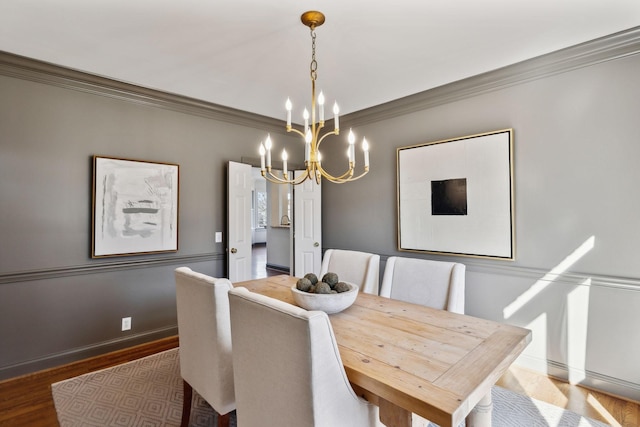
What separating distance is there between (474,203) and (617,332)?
4.44 feet

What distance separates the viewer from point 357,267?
2582mm

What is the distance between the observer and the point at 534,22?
2.08m

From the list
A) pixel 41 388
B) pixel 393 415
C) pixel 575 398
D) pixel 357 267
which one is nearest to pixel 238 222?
pixel 357 267

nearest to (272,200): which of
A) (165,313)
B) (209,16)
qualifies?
(165,313)

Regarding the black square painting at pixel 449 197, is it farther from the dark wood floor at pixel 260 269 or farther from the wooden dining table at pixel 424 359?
the dark wood floor at pixel 260 269

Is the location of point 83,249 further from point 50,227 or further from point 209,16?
point 209,16

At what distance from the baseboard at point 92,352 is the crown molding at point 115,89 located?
2.30 metres

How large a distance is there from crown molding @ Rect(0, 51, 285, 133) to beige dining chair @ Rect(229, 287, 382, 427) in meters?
2.71

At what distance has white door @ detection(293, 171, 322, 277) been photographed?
4266 millimetres

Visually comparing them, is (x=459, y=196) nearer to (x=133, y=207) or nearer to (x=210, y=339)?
(x=210, y=339)

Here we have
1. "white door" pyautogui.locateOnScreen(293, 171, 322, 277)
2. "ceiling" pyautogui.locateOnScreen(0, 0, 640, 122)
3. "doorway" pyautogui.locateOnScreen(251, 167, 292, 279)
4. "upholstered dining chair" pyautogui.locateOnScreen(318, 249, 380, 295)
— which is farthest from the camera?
"doorway" pyautogui.locateOnScreen(251, 167, 292, 279)

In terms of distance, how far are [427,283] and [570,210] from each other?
1331 millimetres

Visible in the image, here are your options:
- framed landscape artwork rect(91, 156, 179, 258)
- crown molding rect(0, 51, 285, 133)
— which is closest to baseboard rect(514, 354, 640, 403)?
framed landscape artwork rect(91, 156, 179, 258)

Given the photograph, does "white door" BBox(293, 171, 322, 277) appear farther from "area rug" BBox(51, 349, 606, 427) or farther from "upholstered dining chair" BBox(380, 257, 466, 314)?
"area rug" BBox(51, 349, 606, 427)
